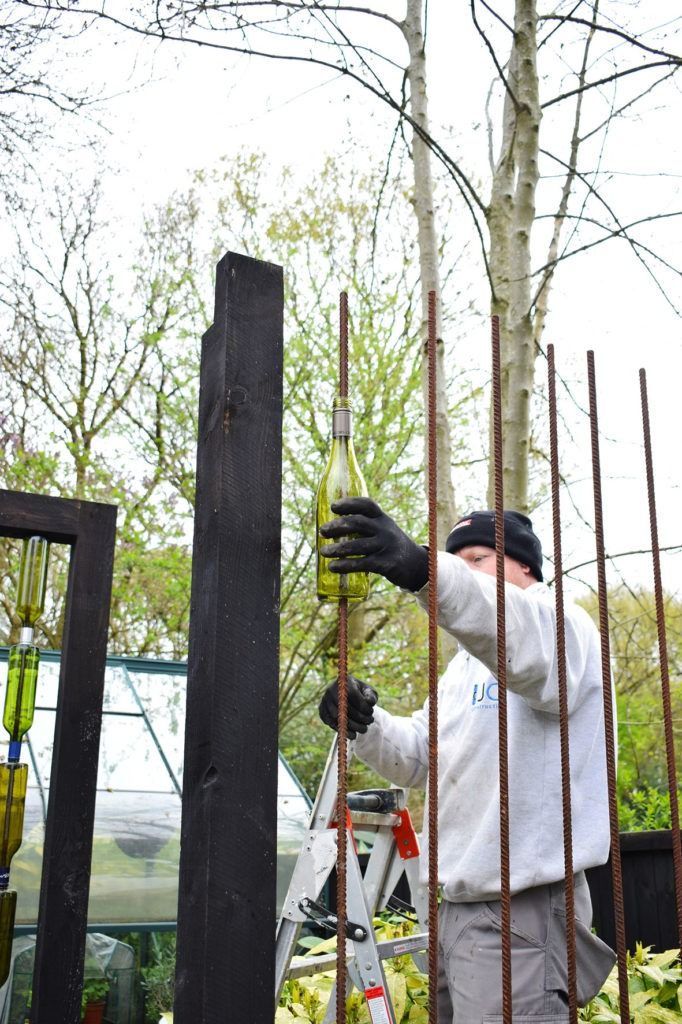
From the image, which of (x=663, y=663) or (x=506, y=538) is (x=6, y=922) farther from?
(x=506, y=538)

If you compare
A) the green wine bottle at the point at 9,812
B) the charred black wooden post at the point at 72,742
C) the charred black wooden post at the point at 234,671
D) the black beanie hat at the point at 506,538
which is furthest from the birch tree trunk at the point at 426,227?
the charred black wooden post at the point at 234,671

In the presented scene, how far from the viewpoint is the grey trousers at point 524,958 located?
2.16 metres

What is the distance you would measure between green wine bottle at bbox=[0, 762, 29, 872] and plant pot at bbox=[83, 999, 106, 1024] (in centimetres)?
274

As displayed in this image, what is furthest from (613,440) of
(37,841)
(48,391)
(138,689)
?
(48,391)

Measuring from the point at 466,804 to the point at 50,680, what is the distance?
3793 mm

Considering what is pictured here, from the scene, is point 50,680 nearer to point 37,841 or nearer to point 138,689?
point 138,689

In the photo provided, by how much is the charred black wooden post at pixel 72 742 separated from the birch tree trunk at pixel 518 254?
2.52 metres

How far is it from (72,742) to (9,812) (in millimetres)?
206

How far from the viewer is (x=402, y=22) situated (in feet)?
16.9

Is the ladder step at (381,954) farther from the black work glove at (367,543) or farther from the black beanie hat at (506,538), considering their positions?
the black work glove at (367,543)

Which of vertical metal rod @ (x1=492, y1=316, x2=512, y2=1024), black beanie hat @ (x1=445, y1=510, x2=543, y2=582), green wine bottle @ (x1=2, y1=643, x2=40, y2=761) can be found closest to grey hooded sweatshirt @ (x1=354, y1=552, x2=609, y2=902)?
black beanie hat @ (x1=445, y1=510, x2=543, y2=582)

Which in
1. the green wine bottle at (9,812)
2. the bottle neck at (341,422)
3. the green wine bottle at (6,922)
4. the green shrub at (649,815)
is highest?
the bottle neck at (341,422)

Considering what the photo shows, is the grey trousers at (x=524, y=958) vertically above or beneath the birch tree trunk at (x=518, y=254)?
beneath

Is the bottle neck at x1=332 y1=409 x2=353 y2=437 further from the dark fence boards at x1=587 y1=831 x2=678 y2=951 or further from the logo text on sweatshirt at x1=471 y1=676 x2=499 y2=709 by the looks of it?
the dark fence boards at x1=587 y1=831 x2=678 y2=951
